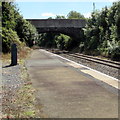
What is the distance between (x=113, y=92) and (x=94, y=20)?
3667 cm

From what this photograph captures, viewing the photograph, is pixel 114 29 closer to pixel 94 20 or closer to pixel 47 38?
pixel 94 20

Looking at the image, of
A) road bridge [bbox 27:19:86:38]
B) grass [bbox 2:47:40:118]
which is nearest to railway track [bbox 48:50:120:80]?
grass [bbox 2:47:40:118]

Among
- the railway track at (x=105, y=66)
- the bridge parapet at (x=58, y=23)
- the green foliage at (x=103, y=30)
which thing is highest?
the bridge parapet at (x=58, y=23)

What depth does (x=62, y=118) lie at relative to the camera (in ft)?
16.8

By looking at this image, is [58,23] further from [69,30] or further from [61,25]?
[69,30]

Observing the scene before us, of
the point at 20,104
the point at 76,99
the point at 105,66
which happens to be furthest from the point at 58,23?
the point at 20,104

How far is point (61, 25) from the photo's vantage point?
53.6 metres

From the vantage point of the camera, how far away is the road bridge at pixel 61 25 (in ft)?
173

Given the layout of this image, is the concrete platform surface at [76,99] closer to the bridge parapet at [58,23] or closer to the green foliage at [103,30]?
the green foliage at [103,30]

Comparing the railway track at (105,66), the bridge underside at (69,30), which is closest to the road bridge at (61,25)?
the bridge underside at (69,30)

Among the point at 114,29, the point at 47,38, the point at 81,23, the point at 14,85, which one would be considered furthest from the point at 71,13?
the point at 14,85

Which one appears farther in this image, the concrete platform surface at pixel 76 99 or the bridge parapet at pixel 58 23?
the bridge parapet at pixel 58 23

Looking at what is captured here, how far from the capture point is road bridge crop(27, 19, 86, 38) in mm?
52625

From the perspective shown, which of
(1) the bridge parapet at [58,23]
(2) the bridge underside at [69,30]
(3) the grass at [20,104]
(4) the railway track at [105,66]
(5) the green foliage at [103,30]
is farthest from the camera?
(2) the bridge underside at [69,30]
